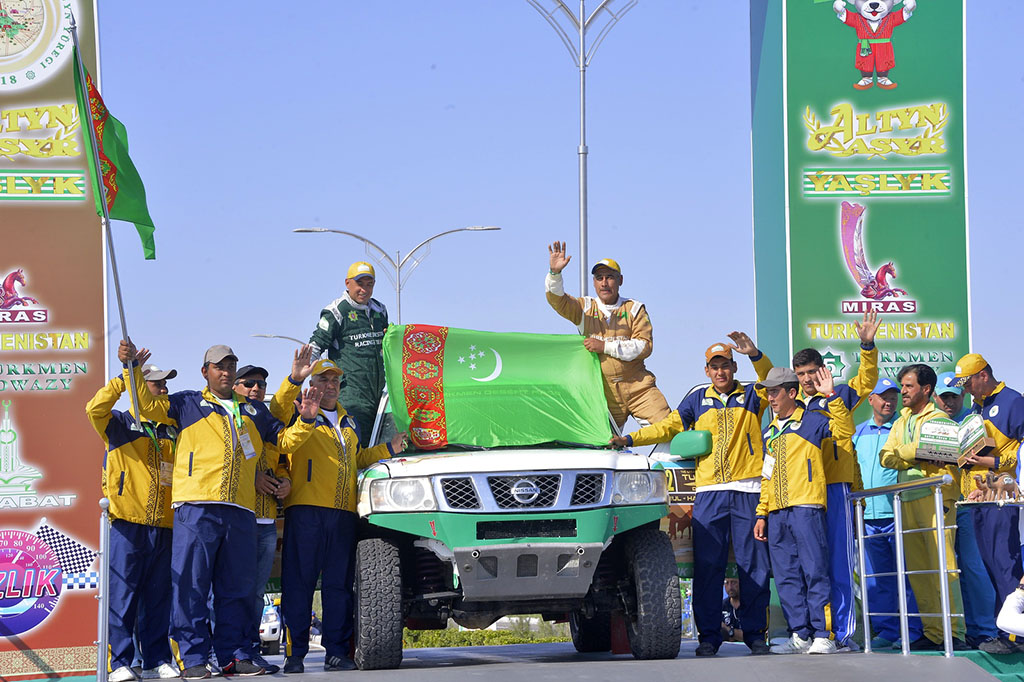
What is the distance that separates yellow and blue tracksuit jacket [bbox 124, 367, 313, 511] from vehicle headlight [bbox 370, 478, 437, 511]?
655 mm

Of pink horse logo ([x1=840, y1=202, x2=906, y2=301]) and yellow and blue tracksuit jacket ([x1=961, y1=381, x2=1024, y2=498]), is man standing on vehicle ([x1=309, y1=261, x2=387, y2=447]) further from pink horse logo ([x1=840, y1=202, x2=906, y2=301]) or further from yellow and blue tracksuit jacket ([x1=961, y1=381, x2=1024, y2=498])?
pink horse logo ([x1=840, y1=202, x2=906, y2=301])

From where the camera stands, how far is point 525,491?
7848 mm

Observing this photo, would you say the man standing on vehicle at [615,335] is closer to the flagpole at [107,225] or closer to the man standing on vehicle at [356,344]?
the man standing on vehicle at [356,344]

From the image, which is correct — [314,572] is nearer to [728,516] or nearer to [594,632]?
[594,632]

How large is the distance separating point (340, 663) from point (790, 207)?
710cm

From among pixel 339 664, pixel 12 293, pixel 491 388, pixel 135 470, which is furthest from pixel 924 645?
pixel 12 293

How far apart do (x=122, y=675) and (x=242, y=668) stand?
718mm

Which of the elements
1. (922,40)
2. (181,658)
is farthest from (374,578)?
(922,40)

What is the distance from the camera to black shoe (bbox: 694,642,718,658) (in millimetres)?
8766

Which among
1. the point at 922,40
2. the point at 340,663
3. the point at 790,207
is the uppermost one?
the point at 922,40

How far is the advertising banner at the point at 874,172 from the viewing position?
1294cm

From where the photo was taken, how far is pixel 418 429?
919cm

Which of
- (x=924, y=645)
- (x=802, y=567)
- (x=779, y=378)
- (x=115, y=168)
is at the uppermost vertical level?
(x=115, y=168)

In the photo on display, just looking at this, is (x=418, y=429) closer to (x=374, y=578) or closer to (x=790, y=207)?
(x=374, y=578)
